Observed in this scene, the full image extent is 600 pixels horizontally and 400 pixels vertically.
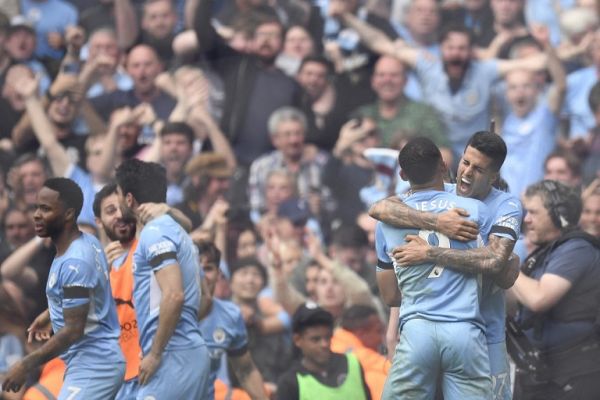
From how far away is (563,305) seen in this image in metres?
9.56

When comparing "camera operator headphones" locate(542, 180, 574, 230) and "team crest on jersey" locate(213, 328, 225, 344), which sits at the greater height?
"camera operator headphones" locate(542, 180, 574, 230)

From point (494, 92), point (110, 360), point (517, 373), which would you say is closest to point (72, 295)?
point (110, 360)

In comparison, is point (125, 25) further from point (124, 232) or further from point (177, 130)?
point (124, 232)

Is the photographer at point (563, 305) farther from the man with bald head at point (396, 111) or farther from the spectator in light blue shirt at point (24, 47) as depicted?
the spectator in light blue shirt at point (24, 47)

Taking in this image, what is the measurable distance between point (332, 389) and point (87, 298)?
90.5 inches

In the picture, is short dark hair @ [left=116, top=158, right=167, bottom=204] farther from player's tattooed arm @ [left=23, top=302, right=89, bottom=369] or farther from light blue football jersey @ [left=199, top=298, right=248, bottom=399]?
light blue football jersey @ [left=199, top=298, right=248, bottom=399]

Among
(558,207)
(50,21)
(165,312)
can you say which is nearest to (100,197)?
(165,312)

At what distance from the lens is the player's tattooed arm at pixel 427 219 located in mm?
7863

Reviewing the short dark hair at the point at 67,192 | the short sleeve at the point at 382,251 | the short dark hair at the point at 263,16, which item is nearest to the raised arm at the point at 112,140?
the short dark hair at the point at 263,16

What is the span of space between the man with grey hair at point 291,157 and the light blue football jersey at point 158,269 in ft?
16.8

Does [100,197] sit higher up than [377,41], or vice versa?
[100,197]

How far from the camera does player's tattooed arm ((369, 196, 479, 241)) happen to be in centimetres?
786

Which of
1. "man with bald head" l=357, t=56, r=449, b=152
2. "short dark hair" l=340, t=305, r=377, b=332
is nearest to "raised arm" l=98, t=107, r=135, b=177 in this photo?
"man with bald head" l=357, t=56, r=449, b=152

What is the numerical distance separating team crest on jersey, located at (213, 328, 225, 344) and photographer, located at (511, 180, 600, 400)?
6.78 ft
